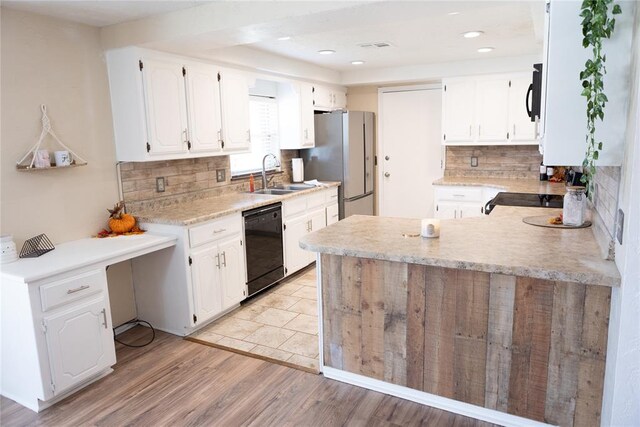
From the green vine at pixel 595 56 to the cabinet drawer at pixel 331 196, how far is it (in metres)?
3.40

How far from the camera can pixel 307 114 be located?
5.07 meters

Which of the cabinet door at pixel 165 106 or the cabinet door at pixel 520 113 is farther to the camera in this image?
the cabinet door at pixel 520 113

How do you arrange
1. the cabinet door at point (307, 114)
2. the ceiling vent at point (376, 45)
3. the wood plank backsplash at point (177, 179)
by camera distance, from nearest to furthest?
the wood plank backsplash at point (177, 179), the ceiling vent at point (376, 45), the cabinet door at point (307, 114)

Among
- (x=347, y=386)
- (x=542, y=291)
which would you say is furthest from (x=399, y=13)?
(x=347, y=386)

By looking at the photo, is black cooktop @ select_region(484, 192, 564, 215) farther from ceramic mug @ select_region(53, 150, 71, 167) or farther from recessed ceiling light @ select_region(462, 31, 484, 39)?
ceramic mug @ select_region(53, 150, 71, 167)

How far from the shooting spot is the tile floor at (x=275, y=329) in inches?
117

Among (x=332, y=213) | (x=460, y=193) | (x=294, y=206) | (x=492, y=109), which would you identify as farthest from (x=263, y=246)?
(x=492, y=109)

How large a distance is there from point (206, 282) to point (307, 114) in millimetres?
2540

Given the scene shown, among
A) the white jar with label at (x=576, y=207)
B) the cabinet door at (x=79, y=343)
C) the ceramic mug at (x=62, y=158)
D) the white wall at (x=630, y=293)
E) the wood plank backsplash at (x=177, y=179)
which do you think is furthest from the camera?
the wood plank backsplash at (x=177, y=179)

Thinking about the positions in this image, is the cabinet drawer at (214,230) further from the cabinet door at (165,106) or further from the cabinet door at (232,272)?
the cabinet door at (165,106)

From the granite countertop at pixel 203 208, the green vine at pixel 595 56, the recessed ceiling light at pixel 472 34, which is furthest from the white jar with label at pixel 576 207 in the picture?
the granite countertop at pixel 203 208

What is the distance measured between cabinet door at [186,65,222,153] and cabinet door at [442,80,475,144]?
270 centimetres

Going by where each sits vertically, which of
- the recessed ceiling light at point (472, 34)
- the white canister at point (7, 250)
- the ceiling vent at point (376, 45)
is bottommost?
the white canister at point (7, 250)

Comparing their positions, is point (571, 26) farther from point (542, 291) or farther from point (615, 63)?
point (542, 291)
